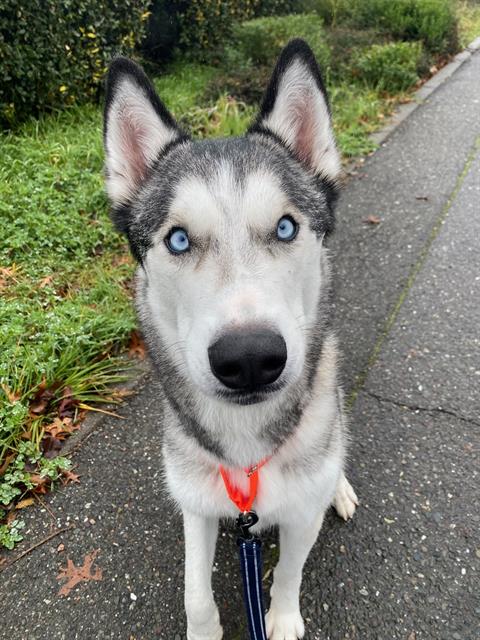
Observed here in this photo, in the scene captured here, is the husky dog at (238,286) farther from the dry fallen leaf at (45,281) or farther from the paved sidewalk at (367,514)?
the dry fallen leaf at (45,281)

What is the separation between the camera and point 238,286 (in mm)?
1438

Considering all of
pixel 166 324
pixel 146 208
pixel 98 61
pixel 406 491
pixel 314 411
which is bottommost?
pixel 406 491

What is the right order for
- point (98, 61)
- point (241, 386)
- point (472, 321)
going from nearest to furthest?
point (241, 386), point (472, 321), point (98, 61)

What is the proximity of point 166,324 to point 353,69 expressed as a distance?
7.13 metres

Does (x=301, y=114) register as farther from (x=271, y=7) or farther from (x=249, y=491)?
(x=271, y=7)

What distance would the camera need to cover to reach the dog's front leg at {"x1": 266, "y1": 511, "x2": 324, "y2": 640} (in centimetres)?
194

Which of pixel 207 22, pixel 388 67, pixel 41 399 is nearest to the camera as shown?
pixel 41 399

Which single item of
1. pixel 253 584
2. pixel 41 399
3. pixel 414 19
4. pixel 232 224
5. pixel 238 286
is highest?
pixel 414 19

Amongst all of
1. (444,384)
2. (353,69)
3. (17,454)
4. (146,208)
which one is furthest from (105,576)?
(353,69)

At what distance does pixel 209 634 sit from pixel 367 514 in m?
0.98

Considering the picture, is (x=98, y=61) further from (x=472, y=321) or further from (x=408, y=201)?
(x=472, y=321)

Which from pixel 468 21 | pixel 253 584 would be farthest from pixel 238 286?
pixel 468 21

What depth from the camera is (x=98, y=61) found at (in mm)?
5867

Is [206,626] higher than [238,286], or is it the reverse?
[238,286]
